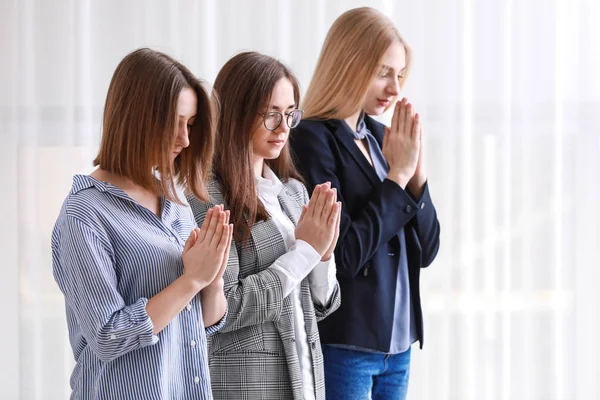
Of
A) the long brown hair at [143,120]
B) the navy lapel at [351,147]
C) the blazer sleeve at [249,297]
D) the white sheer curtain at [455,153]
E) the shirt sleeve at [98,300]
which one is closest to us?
the shirt sleeve at [98,300]

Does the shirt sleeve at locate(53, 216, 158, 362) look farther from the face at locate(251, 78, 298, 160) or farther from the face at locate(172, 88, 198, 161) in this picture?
the face at locate(251, 78, 298, 160)

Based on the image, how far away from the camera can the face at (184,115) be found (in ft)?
5.07

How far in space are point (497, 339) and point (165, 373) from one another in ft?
6.92

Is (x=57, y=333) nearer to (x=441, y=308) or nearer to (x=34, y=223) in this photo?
(x=34, y=223)

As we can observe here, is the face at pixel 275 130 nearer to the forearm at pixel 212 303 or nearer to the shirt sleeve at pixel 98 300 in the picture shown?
the forearm at pixel 212 303

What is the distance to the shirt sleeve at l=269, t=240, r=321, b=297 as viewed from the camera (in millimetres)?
1805

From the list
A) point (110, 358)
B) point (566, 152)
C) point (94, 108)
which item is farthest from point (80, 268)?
point (566, 152)

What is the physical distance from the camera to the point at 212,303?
1.61 metres

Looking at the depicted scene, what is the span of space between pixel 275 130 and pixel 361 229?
0.37m

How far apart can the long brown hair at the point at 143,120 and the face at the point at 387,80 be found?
0.81m

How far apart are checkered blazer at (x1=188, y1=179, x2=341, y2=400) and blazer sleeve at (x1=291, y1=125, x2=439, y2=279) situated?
25 centimetres

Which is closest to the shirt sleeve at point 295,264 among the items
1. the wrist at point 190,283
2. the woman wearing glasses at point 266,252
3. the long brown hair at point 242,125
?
the woman wearing glasses at point 266,252

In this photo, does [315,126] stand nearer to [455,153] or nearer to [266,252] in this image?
[266,252]

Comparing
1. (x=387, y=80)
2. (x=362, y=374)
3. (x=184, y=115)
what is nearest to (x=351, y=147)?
(x=387, y=80)
